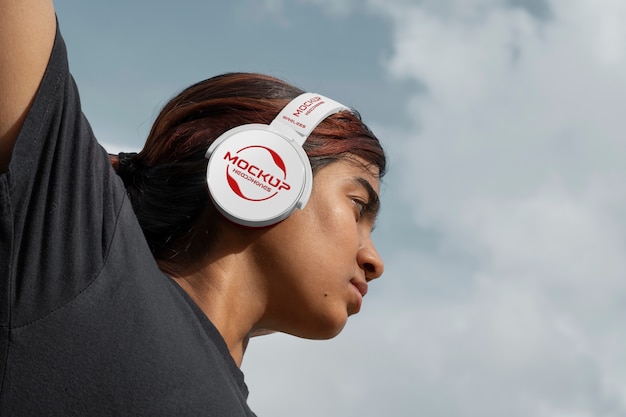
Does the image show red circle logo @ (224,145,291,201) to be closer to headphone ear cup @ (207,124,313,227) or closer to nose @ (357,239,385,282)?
headphone ear cup @ (207,124,313,227)

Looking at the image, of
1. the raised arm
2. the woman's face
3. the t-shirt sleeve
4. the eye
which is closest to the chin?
the woman's face

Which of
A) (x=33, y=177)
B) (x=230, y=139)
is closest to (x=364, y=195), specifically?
(x=230, y=139)

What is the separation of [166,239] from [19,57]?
860mm

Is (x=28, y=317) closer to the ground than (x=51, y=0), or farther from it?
closer to the ground

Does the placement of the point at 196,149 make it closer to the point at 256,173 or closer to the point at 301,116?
the point at 256,173

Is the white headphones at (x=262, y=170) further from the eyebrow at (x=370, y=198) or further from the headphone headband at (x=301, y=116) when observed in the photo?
the eyebrow at (x=370, y=198)

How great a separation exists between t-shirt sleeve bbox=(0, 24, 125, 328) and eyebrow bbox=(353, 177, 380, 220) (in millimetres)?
879

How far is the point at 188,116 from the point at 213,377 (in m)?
0.90

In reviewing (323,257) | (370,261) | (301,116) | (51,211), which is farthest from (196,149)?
(51,211)

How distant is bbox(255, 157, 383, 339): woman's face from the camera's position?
2287mm

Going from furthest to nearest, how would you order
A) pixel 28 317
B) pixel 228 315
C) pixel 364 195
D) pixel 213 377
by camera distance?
pixel 364 195, pixel 228 315, pixel 213 377, pixel 28 317

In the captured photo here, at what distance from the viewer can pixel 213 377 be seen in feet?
6.30

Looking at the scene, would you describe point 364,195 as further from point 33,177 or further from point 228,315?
point 33,177

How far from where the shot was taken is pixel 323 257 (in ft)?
7.56
